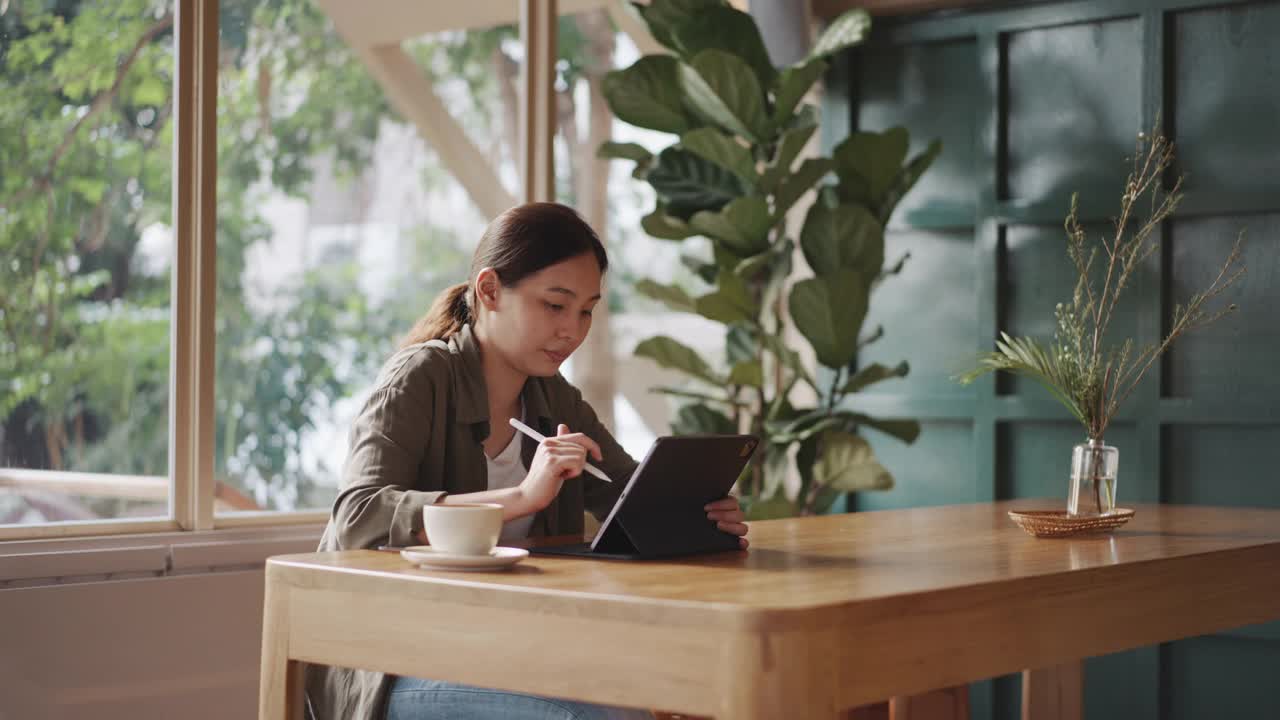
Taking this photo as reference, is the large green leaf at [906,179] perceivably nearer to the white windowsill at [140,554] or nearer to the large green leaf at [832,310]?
the large green leaf at [832,310]

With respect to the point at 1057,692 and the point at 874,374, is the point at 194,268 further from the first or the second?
the point at 1057,692

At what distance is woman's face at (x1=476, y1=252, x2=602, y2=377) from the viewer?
84.4 inches

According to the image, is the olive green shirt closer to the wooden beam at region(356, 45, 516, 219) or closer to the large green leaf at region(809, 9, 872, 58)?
the wooden beam at region(356, 45, 516, 219)

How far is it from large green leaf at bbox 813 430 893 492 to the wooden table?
167 cm

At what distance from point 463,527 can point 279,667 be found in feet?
0.95

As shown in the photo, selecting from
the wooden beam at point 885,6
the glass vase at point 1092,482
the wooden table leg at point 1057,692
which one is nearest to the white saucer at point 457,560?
the glass vase at point 1092,482

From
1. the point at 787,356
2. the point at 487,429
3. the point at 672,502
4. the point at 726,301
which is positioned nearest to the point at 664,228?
the point at 726,301

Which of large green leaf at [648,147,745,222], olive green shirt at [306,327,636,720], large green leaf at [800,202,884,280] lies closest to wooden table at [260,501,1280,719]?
olive green shirt at [306,327,636,720]

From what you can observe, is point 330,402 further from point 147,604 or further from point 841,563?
point 841,563

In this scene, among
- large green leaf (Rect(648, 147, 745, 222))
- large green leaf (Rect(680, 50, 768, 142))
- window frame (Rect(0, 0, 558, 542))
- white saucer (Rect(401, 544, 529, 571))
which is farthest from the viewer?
large green leaf (Rect(648, 147, 745, 222))

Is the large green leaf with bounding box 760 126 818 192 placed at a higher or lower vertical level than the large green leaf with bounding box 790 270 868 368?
higher

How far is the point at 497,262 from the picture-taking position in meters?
2.17

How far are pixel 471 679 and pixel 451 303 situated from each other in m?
0.93

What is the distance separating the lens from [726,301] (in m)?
3.75
